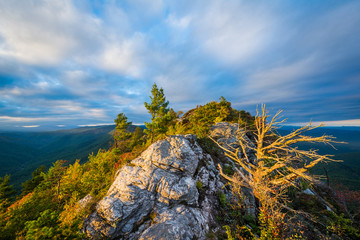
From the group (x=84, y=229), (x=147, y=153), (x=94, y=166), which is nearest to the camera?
(x=84, y=229)

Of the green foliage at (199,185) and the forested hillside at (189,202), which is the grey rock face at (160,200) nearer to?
the forested hillside at (189,202)

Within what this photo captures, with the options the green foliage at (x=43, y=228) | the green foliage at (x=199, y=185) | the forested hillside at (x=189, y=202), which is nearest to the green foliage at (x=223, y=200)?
the forested hillside at (x=189, y=202)

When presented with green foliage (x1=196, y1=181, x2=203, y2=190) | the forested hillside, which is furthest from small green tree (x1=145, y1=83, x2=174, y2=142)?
green foliage (x1=196, y1=181, x2=203, y2=190)

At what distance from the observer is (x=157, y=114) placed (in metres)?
21.1

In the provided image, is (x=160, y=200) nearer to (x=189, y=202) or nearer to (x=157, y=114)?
(x=189, y=202)

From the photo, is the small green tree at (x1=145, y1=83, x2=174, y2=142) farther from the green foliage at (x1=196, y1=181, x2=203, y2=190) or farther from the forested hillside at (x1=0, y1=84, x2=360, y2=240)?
the green foliage at (x1=196, y1=181, x2=203, y2=190)

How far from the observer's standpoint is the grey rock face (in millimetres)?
8594

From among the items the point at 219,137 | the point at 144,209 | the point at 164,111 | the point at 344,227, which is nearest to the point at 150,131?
the point at 164,111

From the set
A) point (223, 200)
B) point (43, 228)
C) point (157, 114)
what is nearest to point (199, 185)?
point (223, 200)

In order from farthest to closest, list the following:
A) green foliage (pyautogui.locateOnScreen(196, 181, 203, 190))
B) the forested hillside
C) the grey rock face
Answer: green foliage (pyautogui.locateOnScreen(196, 181, 203, 190))
the grey rock face
the forested hillside

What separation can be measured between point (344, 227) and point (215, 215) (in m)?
10.5

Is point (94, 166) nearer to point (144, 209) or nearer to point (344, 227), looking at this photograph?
point (144, 209)

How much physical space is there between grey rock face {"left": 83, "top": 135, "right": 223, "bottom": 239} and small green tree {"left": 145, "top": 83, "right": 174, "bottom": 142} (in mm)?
7032

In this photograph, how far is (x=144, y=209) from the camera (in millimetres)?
9578
